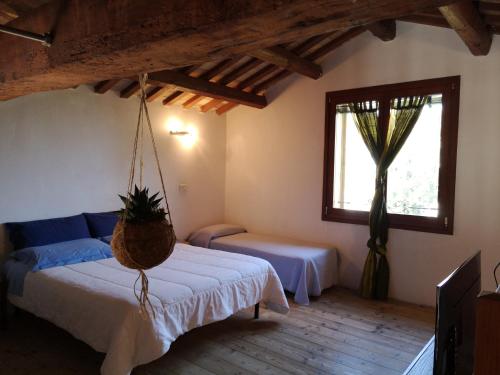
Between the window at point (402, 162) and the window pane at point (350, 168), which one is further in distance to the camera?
the window pane at point (350, 168)

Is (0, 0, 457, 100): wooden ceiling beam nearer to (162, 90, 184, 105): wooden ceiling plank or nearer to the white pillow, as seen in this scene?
(162, 90, 184, 105): wooden ceiling plank

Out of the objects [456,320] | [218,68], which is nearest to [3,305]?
→ [218,68]

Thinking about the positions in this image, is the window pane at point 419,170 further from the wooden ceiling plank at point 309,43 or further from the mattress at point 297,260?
the wooden ceiling plank at point 309,43

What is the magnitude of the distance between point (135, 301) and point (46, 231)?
1692 millimetres

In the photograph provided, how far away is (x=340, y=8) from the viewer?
1.15 meters

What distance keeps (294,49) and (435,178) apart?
6.86 ft

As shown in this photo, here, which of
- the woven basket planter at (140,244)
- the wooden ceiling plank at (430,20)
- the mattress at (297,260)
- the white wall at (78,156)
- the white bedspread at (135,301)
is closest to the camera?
the woven basket planter at (140,244)

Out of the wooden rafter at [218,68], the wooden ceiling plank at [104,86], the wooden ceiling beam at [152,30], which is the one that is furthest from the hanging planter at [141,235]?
the wooden rafter at [218,68]

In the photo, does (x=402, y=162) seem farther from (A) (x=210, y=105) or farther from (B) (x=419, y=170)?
(A) (x=210, y=105)

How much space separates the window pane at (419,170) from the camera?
13.2 ft

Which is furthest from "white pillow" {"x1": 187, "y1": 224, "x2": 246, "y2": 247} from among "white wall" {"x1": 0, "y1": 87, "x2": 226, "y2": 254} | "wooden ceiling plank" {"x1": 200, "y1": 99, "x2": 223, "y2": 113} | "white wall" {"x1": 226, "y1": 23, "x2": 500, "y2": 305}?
"wooden ceiling plank" {"x1": 200, "y1": 99, "x2": 223, "y2": 113}

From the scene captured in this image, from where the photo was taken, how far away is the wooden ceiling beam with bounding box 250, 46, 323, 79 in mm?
3738

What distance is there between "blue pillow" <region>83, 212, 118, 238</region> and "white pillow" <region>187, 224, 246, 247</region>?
4.19ft

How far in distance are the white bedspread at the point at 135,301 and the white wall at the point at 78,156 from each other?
99cm
